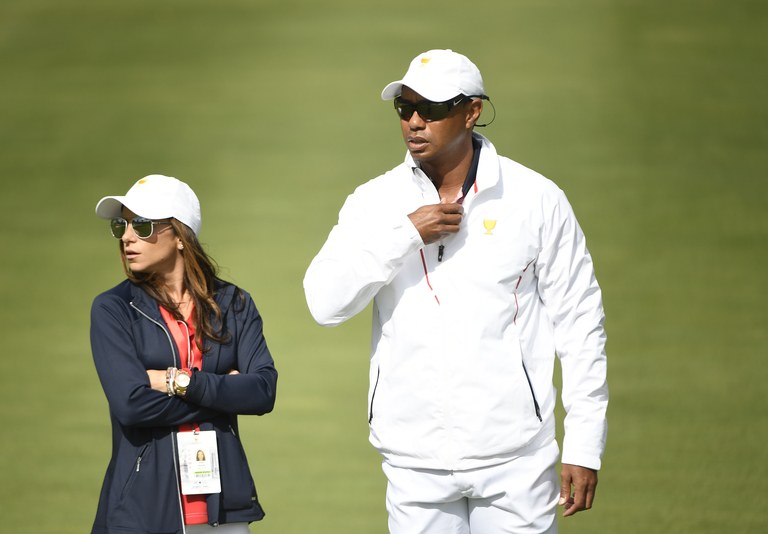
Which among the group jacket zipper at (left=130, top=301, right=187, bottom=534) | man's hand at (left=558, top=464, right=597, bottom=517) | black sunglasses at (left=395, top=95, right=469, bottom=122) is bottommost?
man's hand at (left=558, top=464, right=597, bottom=517)

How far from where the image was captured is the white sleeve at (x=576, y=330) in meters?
2.77

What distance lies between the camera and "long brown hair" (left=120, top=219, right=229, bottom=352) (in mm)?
2824

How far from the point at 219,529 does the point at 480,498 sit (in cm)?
56

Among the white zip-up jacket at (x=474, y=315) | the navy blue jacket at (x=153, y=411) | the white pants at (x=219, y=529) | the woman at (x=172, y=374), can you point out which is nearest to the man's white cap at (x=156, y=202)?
the woman at (x=172, y=374)

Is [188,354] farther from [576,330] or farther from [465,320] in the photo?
[576,330]

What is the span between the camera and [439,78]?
2.75 metres

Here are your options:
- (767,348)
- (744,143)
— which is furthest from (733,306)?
(744,143)

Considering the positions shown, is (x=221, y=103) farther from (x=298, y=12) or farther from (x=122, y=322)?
(x=122, y=322)

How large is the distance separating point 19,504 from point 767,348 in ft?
8.88

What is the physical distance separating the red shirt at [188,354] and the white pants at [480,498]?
1.35 feet

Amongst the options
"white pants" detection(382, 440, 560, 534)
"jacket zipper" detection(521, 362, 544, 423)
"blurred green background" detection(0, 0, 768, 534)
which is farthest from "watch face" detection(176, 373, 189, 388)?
"blurred green background" detection(0, 0, 768, 534)

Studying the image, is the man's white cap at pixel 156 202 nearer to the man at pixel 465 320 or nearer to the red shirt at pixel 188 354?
the red shirt at pixel 188 354

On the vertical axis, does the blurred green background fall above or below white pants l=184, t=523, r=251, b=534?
above

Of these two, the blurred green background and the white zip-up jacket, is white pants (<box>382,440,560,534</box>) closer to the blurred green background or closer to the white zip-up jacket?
the white zip-up jacket
